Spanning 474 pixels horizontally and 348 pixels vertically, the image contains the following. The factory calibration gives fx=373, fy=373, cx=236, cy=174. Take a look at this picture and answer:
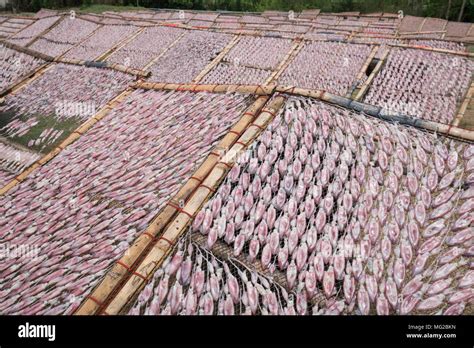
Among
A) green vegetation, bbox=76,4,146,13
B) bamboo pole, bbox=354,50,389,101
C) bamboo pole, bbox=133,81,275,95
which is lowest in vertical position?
bamboo pole, bbox=354,50,389,101

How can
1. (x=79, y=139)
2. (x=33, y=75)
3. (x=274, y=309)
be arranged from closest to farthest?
(x=274, y=309) → (x=79, y=139) → (x=33, y=75)

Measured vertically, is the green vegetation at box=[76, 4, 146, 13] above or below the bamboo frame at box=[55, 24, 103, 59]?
above

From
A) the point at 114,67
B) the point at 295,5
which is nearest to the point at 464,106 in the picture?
the point at 114,67

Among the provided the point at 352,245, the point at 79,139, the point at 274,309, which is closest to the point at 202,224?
the point at 274,309

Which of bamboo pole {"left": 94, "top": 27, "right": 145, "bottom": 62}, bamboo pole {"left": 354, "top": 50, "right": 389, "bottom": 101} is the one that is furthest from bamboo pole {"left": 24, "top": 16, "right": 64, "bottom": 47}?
bamboo pole {"left": 354, "top": 50, "right": 389, "bottom": 101}

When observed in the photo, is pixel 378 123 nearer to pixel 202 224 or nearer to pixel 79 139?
pixel 202 224

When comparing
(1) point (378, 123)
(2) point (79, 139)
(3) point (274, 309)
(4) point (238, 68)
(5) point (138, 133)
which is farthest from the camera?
(4) point (238, 68)

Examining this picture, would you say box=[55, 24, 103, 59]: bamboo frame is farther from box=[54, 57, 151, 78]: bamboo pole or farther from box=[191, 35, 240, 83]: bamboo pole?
box=[191, 35, 240, 83]: bamboo pole

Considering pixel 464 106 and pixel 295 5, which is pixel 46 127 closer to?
pixel 464 106
